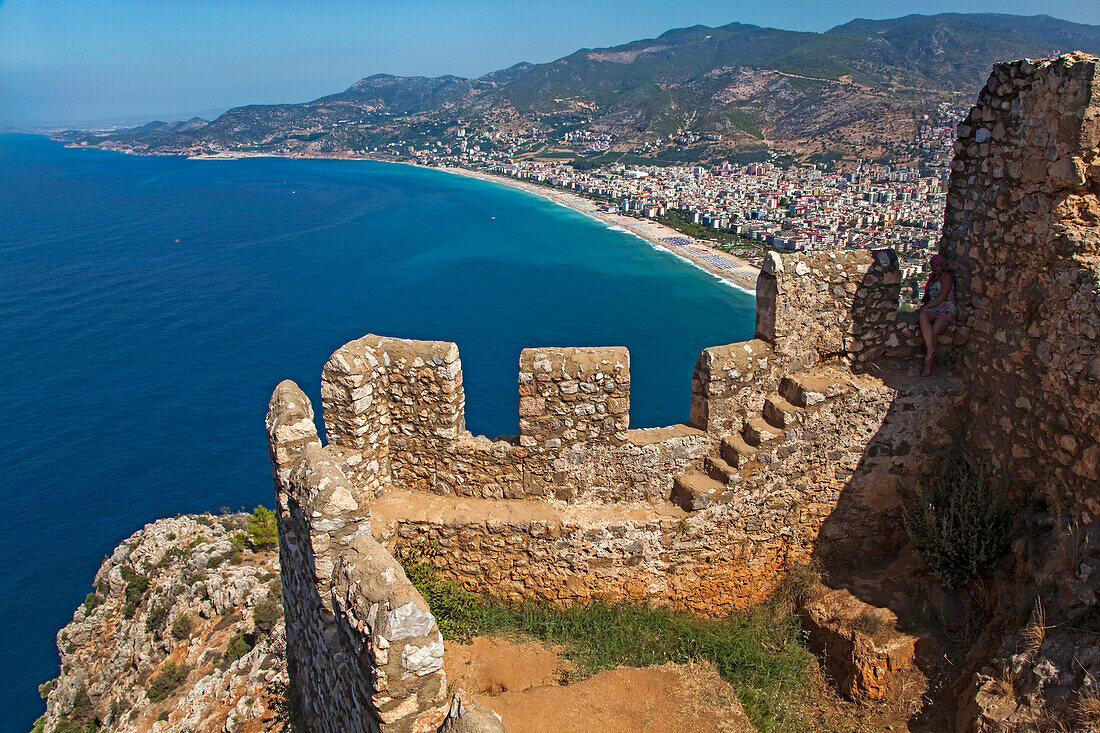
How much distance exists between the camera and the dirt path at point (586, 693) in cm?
451

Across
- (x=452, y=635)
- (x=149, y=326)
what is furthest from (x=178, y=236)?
(x=452, y=635)

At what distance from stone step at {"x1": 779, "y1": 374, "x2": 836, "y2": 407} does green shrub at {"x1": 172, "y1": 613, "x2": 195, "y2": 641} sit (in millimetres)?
16373

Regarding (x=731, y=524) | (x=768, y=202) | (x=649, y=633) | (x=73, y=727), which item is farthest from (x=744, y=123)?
(x=649, y=633)

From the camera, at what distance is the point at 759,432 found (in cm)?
596

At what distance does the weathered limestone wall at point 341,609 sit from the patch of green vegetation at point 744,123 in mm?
144311

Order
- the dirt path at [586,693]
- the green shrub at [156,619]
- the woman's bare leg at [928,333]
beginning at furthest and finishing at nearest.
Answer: the green shrub at [156,619], the woman's bare leg at [928,333], the dirt path at [586,693]

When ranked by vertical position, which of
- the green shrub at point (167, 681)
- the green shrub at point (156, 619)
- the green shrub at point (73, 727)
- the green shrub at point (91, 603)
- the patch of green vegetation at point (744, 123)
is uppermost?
the patch of green vegetation at point (744, 123)

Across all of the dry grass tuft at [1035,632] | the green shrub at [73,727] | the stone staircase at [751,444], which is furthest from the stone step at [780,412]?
the green shrub at [73,727]

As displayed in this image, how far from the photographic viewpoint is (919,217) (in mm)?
69688

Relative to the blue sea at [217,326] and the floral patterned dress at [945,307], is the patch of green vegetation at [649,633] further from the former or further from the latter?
the blue sea at [217,326]

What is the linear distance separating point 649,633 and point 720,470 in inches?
60.7

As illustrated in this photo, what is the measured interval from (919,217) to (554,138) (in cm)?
12949

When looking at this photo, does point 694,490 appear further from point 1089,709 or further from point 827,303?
point 1089,709

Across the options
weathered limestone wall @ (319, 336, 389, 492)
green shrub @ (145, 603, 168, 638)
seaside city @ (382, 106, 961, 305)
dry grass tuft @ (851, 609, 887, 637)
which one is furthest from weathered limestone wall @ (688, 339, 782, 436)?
seaside city @ (382, 106, 961, 305)
